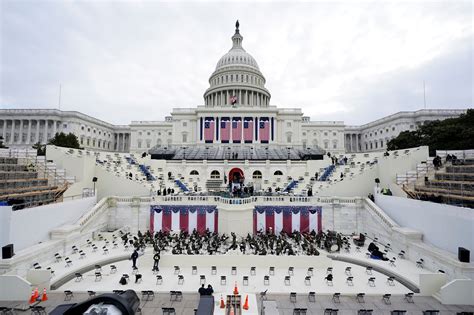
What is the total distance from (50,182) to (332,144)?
265 feet

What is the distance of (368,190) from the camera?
106 feet

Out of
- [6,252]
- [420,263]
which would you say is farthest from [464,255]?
[6,252]

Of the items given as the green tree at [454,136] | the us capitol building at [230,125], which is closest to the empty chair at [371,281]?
the green tree at [454,136]

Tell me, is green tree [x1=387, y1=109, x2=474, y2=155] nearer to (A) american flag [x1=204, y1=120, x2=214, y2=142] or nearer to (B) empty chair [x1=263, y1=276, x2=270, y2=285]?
(B) empty chair [x1=263, y1=276, x2=270, y2=285]

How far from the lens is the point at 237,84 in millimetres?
81938

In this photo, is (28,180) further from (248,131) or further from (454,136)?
(454,136)

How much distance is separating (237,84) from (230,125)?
20618mm

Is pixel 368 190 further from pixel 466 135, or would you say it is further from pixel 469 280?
pixel 466 135

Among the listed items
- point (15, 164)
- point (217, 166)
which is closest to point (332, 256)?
point (217, 166)

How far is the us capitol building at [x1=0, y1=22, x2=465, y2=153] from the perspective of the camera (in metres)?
68.6

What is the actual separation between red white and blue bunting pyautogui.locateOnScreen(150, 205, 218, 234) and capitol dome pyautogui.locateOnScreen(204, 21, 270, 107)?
55.8 metres

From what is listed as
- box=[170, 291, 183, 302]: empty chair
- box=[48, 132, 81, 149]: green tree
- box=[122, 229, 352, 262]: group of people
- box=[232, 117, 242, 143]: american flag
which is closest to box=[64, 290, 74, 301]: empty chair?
box=[122, 229, 352, 262]: group of people

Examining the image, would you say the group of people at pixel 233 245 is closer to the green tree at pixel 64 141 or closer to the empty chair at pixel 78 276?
the empty chair at pixel 78 276

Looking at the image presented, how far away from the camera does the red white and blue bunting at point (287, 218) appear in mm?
27328
